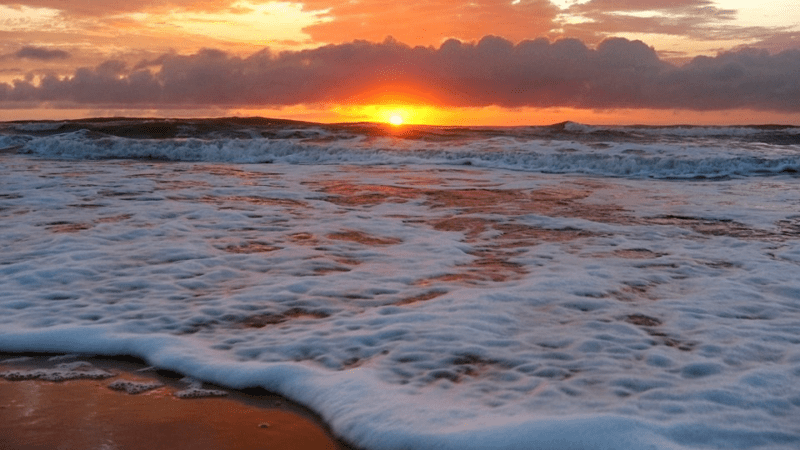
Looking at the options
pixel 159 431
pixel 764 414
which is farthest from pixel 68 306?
pixel 764 414

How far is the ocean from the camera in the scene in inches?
112

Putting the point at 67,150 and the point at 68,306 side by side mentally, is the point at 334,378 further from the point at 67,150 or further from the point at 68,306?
the point at 67,150

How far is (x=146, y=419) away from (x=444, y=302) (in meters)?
1.98

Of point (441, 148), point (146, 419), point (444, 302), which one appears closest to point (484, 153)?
point (441, 148)

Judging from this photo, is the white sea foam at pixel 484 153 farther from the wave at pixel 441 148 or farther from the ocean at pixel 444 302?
the ocean at pixel 444 302

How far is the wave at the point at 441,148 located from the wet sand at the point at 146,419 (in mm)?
12484

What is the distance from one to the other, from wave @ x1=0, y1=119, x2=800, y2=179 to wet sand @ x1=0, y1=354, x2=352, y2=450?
41.0ft

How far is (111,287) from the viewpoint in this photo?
4625 mm

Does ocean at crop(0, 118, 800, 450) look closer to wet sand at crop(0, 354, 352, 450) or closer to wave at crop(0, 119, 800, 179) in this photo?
wet sand at crop(0, 354, 352, 450)

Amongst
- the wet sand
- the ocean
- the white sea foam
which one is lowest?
the wet sand

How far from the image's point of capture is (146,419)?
2.79 m

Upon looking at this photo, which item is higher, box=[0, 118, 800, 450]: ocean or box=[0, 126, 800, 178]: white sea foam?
box=[0, 126, 800, 178]: white sea foam

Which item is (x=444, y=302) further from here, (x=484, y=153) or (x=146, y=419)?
(x=484, y=153)

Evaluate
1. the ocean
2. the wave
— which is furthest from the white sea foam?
the ocean
